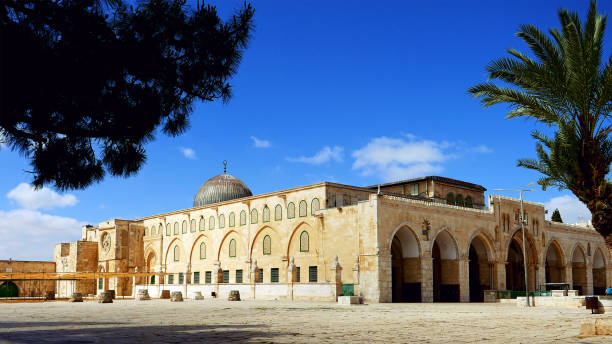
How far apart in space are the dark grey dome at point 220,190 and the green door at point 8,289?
63.7ft

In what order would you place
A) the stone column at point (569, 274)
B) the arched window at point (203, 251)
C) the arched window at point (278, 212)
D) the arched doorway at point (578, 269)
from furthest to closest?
the arched doorway at point (578, 269), the stone column at point (569, 274), the arched window at point (203, 251), the arched window at point (278, 212)

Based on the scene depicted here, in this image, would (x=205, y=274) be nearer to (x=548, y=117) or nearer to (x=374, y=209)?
(x=374, y=209)

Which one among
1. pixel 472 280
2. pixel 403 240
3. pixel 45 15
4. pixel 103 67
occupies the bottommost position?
pixel 472 280

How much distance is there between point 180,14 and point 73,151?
112 inches

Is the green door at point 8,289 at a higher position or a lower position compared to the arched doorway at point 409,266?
lower

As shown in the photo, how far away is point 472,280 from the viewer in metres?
41.0

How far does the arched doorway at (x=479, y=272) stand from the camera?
4016cm

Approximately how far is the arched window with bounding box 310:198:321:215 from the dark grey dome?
13838 mm

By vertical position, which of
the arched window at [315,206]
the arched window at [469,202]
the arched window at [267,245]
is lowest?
the arched window at [267,245]

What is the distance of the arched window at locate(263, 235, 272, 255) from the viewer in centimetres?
4128

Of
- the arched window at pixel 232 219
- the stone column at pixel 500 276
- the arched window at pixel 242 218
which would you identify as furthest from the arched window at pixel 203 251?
the stone column at pixel 500 276

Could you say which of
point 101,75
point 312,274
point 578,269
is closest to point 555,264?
point 578,269

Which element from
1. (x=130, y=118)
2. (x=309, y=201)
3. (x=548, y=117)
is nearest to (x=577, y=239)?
(x=309, y=201)

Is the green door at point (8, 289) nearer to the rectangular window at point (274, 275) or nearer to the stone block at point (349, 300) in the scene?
the rectangular window at point (274, 275)
